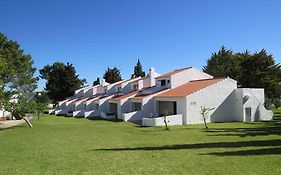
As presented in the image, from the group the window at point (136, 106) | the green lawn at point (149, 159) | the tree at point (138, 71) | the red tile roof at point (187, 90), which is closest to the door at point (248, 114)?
the red tile roof at point (187, 90)

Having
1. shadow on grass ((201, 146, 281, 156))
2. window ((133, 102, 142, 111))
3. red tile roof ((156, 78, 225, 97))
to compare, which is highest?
red tile roof ((156, 78, 225, 97))

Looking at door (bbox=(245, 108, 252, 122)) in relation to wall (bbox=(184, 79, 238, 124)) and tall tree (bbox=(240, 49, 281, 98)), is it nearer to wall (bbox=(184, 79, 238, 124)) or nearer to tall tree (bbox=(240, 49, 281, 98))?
wall (bbox=(184, 79, 238, 124))

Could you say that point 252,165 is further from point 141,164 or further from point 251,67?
point 251,67

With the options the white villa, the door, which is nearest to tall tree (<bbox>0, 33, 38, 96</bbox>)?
the white villa

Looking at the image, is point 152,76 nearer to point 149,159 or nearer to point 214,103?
point 214,103

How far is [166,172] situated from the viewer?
12102 millimetres

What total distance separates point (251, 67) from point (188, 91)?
2992cm

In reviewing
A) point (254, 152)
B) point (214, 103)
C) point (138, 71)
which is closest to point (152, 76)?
point (214, 103)

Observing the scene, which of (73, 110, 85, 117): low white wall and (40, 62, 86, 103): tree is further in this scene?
(40, 62, 86, 103): tree

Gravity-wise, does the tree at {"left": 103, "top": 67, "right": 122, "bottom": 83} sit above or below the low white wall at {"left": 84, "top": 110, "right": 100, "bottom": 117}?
above

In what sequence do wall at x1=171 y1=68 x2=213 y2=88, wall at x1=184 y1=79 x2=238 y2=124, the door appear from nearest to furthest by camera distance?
wall at x1=184 y1=79 x2=238 y2=124 → the door → wall at x1=171 y1=68 x2=213 y2=88

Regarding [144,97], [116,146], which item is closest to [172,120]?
[144,97]

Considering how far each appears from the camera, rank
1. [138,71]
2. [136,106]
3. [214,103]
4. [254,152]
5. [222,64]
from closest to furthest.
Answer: [254,152] → [214,103] → [136,106] → [222,64] → [138,71]

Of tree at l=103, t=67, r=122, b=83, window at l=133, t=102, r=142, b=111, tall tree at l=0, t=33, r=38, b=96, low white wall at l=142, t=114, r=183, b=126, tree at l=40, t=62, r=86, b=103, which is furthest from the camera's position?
tree at l=103, t=67, r=122, b=83
